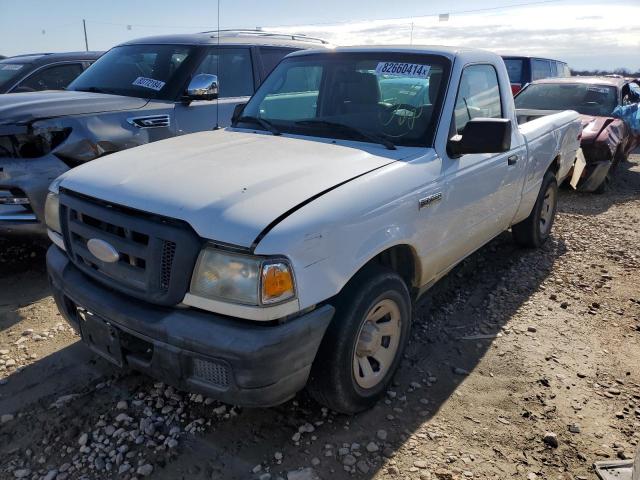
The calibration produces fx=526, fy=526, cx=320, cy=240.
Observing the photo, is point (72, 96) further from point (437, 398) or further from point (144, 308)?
point (437, 398)

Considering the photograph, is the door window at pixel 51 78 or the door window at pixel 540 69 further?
the door window at pixel 540 69

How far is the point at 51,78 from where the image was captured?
7289 mm

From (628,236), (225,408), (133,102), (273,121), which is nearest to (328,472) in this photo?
(225,408)

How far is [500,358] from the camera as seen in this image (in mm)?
3412

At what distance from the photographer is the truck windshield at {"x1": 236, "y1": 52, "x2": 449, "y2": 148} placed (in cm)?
321

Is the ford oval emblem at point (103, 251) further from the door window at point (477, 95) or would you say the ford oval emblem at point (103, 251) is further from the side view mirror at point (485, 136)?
the door window at point (477, 95)

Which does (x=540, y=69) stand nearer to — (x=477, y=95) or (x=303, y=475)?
(x=477, y=95)

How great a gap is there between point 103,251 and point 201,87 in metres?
2.89

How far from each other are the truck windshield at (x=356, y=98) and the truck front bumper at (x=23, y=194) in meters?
1.70

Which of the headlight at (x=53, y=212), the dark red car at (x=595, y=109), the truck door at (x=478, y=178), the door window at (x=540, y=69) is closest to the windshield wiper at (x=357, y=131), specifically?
the truck door at (x=478, y=178)

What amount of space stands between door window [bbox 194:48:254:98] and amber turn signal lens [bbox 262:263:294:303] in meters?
3.78

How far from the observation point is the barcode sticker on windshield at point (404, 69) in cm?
337

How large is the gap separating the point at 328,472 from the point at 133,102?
150 inches

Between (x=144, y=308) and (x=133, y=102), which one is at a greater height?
(x=133, y=102)
